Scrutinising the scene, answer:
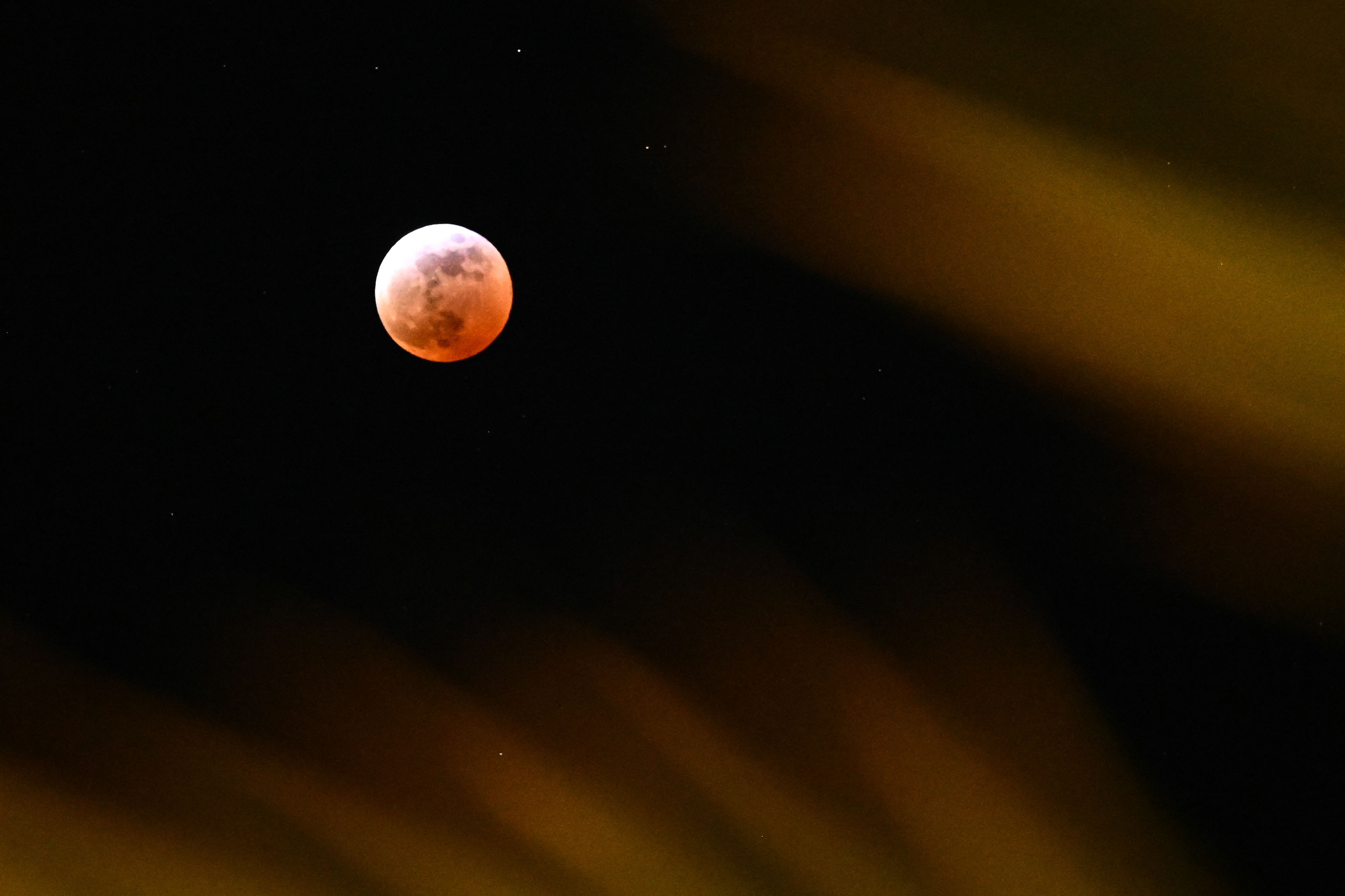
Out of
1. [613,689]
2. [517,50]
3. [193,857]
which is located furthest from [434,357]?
[193,857]

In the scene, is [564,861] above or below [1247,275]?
below

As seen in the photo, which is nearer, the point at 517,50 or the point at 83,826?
the point at 517,50

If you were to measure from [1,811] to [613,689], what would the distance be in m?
3.00

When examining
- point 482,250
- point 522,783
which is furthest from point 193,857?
point 482,250

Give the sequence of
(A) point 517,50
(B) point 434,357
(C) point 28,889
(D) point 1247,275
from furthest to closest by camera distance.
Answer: (C) point 28,889, (A) point 517,50, (D) point 1247,275, (B) point 434,357

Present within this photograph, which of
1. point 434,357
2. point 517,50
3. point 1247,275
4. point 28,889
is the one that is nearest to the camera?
point 434,357

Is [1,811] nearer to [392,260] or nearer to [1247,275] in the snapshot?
[392,260]

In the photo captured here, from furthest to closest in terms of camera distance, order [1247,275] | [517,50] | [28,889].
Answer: [28,889] < [517,50] < [1247,275]

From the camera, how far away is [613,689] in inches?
182

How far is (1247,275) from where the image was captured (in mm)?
3830

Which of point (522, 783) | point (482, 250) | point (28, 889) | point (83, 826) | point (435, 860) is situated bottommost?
point (28, 889)

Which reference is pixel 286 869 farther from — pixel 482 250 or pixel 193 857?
pixel 482 250

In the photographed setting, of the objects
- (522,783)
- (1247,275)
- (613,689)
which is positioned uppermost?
(1247,275)

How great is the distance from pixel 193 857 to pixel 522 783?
63.2 inches
